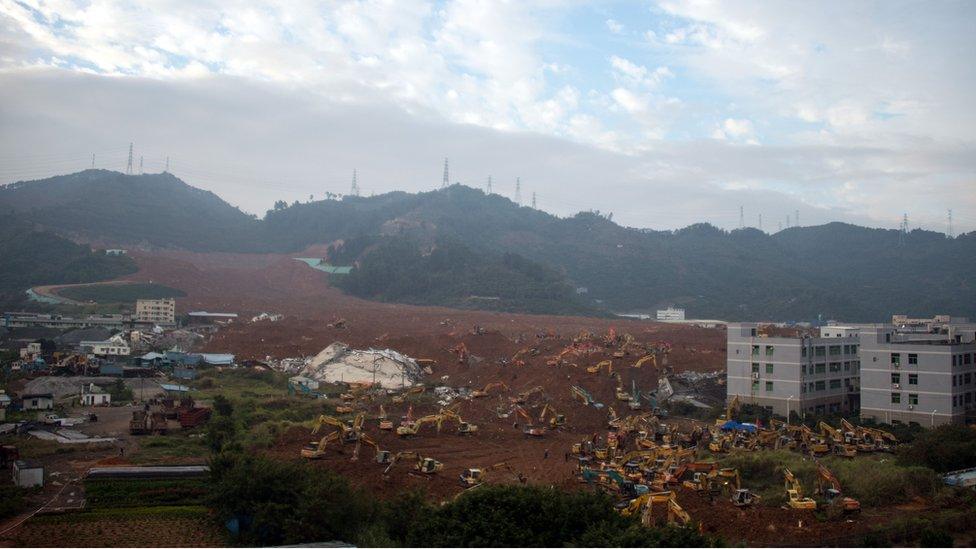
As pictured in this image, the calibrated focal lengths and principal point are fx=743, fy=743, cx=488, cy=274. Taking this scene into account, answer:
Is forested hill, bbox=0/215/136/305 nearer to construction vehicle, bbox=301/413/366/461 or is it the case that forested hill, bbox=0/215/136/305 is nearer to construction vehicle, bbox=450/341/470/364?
construction vehicle, bbox=450/341/470/364

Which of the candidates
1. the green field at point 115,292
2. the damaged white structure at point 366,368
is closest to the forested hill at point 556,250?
the green field at point 115,292

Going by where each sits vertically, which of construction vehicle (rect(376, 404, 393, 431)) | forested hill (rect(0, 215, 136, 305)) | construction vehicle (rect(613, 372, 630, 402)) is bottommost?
construction vehicle (rect(376, 404, 393, 431))

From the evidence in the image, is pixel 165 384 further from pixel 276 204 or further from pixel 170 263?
pixel 276 204

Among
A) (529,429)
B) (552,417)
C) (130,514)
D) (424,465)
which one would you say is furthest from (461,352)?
(130,514)

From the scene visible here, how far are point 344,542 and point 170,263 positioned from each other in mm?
63855

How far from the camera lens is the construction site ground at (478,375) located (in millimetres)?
12230

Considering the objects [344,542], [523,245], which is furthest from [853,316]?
[344,542]

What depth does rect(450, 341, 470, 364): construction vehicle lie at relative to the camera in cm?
3116

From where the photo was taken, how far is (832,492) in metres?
12.4

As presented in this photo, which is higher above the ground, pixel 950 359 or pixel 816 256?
pixel 816 256

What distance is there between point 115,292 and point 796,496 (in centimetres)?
5324

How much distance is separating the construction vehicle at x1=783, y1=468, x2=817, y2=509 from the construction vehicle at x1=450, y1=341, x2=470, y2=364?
18.7 meters

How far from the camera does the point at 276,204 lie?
117312 mm

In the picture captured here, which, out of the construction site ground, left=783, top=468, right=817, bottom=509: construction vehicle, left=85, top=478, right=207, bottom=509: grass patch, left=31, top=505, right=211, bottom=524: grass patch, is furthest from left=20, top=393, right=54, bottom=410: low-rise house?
left=783, top=468, right=817, bottom=509: construction vehicle
